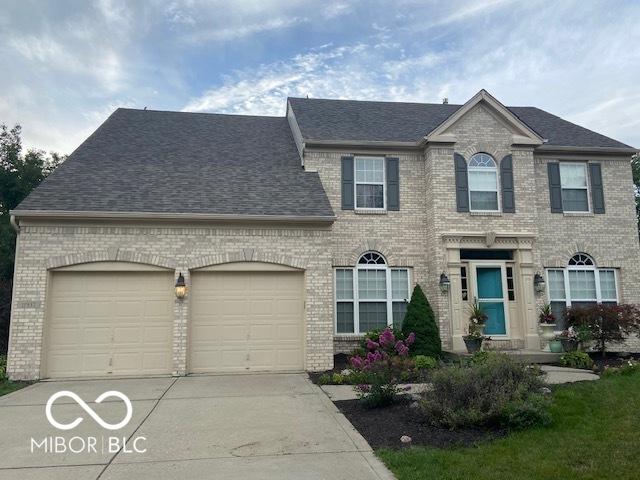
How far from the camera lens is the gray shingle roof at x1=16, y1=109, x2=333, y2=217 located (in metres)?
12.1

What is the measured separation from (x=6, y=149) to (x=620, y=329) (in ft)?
90.7

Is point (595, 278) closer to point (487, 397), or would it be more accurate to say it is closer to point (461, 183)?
point (461, 183)

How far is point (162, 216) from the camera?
11734mm

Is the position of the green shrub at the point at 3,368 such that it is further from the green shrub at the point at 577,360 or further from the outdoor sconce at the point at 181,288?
the green shrub at the point at 577,360

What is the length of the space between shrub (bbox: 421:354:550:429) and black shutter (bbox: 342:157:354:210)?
778 cm

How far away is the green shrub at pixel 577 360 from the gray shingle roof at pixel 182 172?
278 inches

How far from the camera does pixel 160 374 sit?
460 inches

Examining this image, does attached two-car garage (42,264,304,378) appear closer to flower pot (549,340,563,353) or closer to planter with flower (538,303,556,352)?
flower pot (549,340,563,353)

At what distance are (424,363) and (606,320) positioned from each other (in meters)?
5.04

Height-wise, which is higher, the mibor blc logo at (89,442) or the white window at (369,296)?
the white window at (369,296)

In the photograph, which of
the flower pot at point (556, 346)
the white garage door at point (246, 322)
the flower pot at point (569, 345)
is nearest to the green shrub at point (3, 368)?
the white garage door at point (246, 322)

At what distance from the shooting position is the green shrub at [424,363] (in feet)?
36.9

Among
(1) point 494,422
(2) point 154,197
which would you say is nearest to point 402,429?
(1) point 494,422

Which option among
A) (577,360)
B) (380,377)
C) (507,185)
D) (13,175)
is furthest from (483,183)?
(13,175)
